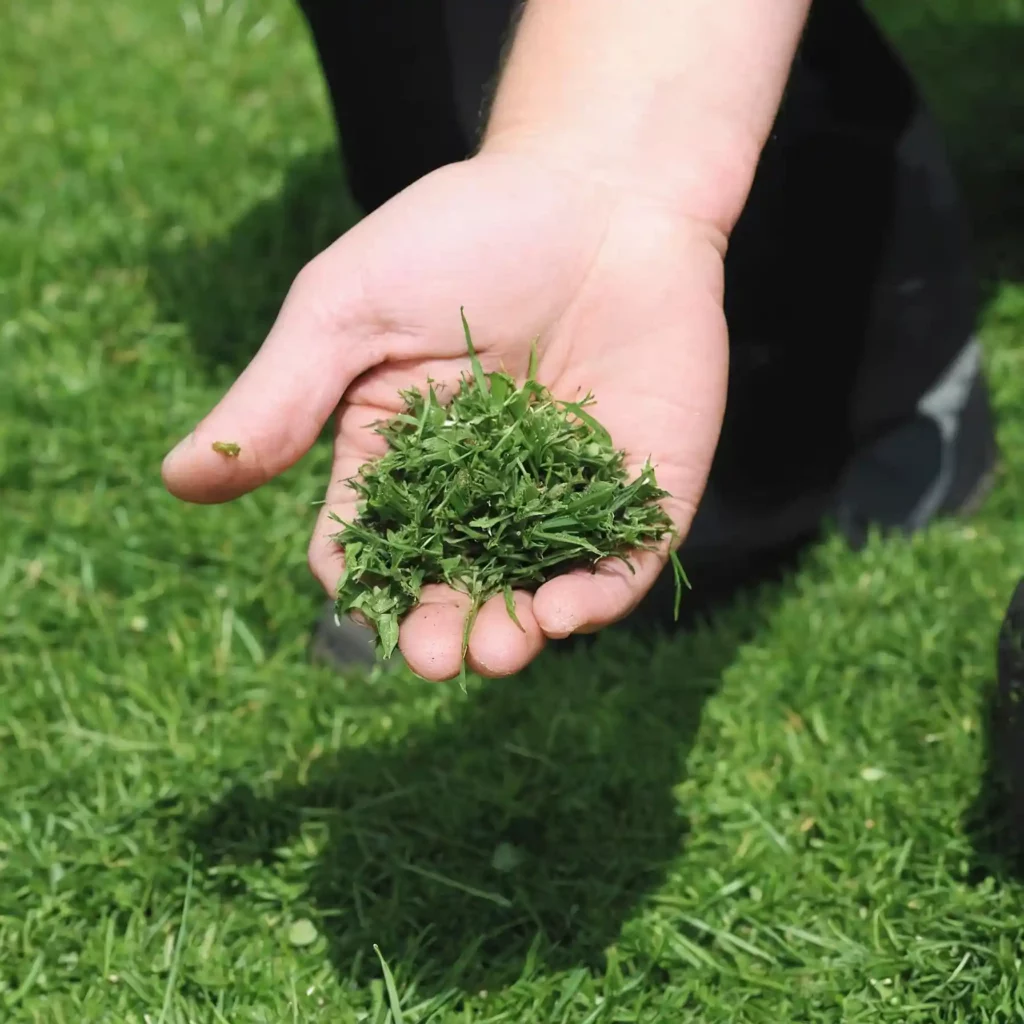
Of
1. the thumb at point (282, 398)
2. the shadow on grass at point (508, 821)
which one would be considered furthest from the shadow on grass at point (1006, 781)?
the thumb at point (282, 398)

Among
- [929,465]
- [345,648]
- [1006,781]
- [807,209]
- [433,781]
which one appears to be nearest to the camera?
[1006,781]

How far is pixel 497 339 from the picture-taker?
228cm

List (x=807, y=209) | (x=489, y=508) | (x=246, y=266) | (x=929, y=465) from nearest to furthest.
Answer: (x=489, y=508) → (x=807, y=209) → (x=929, y=465) → (x=246, y=266)

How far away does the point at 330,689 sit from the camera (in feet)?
9.44

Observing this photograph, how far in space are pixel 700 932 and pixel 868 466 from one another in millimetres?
1584

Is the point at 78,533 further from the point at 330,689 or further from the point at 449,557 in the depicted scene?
the point at 449,557

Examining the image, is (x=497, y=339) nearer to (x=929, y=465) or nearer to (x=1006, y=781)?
(x=1006, y=781)

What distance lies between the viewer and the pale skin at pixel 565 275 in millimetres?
2045

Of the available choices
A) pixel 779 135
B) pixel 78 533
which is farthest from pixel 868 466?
pixel 78 533

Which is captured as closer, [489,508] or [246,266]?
[489,508]

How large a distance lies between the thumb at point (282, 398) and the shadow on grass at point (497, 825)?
2.63ft

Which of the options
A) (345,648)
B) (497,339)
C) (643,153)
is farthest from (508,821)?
(643,153)

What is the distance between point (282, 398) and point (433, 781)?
3.13ft

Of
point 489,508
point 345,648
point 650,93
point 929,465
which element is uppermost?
point 650,93
